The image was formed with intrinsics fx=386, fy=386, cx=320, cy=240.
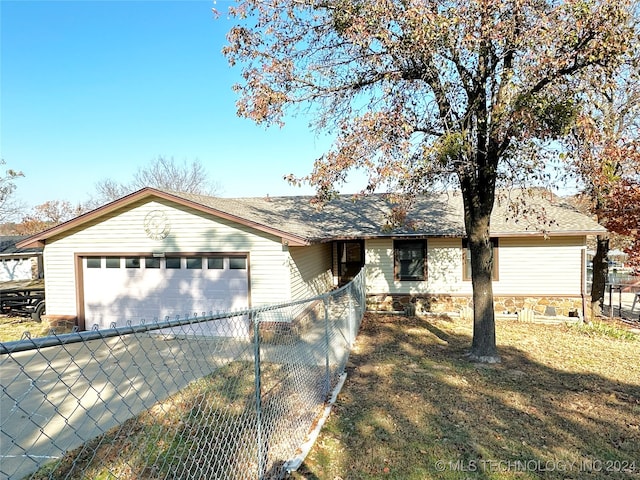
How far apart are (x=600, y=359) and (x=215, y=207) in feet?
30.6

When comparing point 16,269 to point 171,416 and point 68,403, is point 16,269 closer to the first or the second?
point 68,403

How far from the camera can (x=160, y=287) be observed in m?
10.3

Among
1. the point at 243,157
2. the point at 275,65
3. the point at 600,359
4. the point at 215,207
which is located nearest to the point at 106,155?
the point at 243,157

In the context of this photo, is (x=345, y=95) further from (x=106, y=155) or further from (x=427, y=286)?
(x=106, y=155)

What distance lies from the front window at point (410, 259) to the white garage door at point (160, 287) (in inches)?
216

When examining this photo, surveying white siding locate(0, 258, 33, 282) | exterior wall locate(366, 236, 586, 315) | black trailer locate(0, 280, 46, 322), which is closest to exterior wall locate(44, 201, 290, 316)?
black trailer locate(0, 280, 46, 322)

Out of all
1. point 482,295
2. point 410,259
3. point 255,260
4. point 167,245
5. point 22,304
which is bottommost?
point 22,304

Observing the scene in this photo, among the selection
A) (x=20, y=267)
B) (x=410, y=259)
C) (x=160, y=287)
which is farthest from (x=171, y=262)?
(x=20, y=267)

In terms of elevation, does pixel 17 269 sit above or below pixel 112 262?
below

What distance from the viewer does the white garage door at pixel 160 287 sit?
32.8 feet

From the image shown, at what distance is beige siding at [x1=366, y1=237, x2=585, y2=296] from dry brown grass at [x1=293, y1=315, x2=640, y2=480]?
11.3 ft

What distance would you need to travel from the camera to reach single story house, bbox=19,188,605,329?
9.86 meters

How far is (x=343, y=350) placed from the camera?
8.15 m

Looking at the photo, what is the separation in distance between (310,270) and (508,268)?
6310 mm
